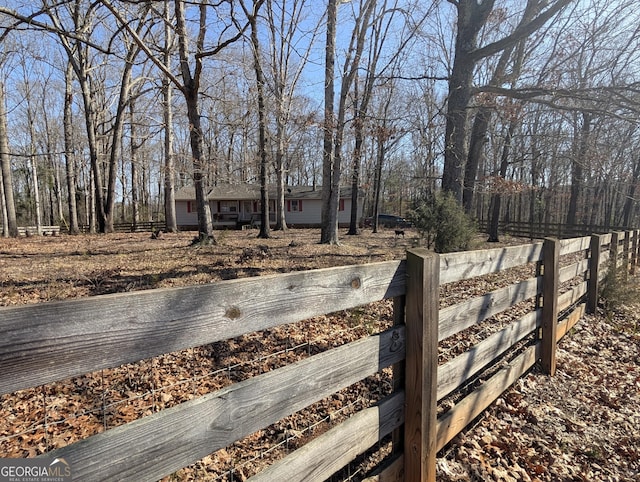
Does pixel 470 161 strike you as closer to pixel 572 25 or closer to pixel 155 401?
pixel 572 25

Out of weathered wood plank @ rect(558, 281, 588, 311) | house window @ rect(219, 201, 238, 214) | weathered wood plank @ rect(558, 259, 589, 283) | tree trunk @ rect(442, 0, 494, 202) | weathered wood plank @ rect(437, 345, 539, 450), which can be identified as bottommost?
weathered wood plank @ rect(437, 345, 539, 450)

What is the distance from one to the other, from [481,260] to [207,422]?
7.94ft

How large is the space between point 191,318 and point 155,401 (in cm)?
254

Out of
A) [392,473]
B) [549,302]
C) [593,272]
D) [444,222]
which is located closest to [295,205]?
[444,222]

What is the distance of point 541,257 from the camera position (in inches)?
151

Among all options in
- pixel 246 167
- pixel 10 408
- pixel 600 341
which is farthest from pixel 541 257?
pixel 246 167

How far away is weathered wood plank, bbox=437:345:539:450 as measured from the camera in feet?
8.04

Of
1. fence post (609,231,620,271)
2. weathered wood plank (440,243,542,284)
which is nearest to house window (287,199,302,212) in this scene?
fence post (609,231,620,271)

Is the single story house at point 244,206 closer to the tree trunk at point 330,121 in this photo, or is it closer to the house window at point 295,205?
the house window at point 295,205

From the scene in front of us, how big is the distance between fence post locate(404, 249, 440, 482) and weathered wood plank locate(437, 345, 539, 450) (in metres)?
0.32

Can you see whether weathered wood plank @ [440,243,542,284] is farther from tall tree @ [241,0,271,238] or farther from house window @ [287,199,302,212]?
house window @ [287,199,302,212]

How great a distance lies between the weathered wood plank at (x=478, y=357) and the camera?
245cm

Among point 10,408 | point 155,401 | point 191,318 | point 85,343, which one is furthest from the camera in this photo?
point 155,401

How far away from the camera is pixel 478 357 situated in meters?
2.86
